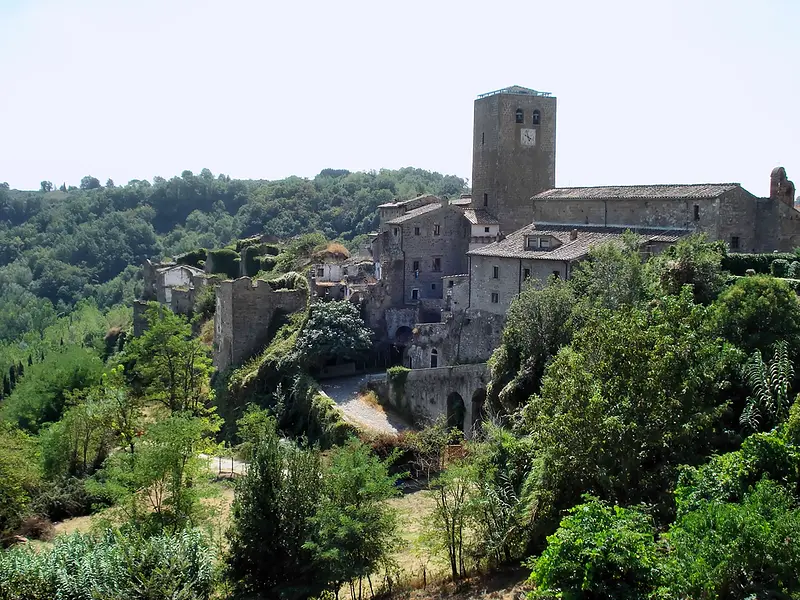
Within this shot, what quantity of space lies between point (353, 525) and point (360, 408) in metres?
19.0

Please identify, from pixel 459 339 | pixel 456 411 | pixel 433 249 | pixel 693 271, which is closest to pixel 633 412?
pixel 693 271

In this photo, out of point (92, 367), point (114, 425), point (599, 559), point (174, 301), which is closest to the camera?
point (599, 559)

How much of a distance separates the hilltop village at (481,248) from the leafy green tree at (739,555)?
19.9 metres

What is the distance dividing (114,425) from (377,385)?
1300 cm

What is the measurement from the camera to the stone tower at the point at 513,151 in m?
50.6

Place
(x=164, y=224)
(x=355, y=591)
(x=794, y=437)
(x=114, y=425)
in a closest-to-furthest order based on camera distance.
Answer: (x=794, y=437), (x=355, y=591), (x=114, y=425), (x=164, y=224)

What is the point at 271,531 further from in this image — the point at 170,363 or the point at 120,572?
the point at 170,363

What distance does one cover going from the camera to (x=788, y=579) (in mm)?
12828

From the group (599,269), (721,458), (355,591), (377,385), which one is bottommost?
(355,591)

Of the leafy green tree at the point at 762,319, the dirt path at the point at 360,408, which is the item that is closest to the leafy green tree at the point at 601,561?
the leafy green tree at the point at 762,319

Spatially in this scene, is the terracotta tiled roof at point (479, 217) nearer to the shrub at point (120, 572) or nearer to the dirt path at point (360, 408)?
the dirt path at point (360, 408)

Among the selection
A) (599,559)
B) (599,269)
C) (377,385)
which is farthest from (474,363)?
(599,559)

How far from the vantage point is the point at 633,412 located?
17.6m

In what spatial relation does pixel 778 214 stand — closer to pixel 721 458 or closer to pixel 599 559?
pixel 721 458
